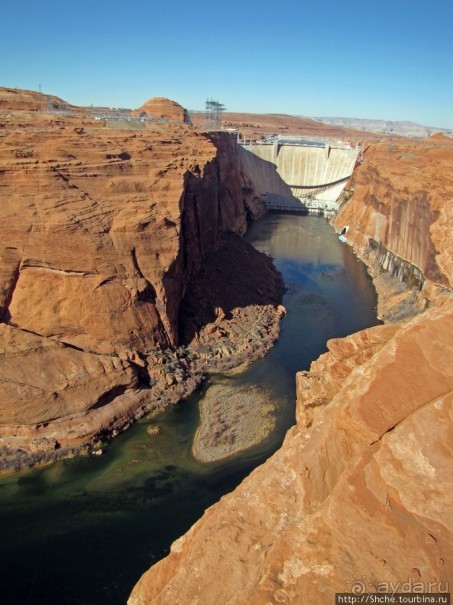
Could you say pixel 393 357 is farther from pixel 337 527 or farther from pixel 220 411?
pixel 220 411

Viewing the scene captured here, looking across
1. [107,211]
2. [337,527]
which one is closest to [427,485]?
[337,527]

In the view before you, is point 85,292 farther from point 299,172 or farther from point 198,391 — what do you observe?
point 299,172

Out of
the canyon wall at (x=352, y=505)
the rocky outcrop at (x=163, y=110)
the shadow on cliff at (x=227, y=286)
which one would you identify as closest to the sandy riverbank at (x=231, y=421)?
the shadow on cliff at (x=227, y=286)

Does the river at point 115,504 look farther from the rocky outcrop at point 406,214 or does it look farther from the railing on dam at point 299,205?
the railing on dam at point 299,205

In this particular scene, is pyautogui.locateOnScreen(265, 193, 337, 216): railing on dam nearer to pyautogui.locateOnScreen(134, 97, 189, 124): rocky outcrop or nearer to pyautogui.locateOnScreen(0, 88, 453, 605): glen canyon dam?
pyautogui.locateOnScreen(134, 97, 189, 124): rocky outcrop

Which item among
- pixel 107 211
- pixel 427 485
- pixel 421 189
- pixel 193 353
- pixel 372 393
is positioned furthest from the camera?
pixel 421 189

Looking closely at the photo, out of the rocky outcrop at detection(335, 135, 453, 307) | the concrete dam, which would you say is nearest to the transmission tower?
the concrete dam

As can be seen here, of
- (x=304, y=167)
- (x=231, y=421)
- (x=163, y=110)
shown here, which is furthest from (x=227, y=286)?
(x=304, y=167)
